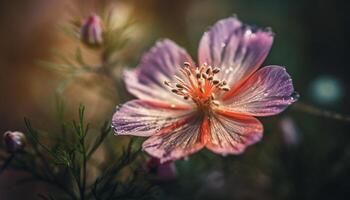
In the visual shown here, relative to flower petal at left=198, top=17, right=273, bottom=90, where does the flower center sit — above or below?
below

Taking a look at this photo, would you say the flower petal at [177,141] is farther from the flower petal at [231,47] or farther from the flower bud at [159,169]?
the flower petal at [231,47]

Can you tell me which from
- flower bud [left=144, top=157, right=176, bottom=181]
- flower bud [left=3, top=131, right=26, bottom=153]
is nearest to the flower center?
flower bud [left=144, top=157, right=176, bottom=181]

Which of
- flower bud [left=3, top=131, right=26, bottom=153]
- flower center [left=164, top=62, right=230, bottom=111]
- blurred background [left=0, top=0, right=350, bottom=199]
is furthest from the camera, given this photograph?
blurred background [left=0, top=0, right=350, bottom=199]

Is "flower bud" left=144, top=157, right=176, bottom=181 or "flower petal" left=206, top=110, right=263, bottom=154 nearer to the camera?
"flower petal" left=206, top=110, right=263, bottom=154

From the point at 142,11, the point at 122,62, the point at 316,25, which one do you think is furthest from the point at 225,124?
the point at 142,11

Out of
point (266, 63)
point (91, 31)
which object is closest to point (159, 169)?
point (91, 31)

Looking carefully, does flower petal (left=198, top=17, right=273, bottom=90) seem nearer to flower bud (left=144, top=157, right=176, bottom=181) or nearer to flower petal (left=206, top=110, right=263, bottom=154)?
flower petal (left=206, top=110, right=263, bottom=154)

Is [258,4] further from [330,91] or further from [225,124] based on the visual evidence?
[225,124]

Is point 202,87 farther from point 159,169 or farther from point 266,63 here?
point 266,63
